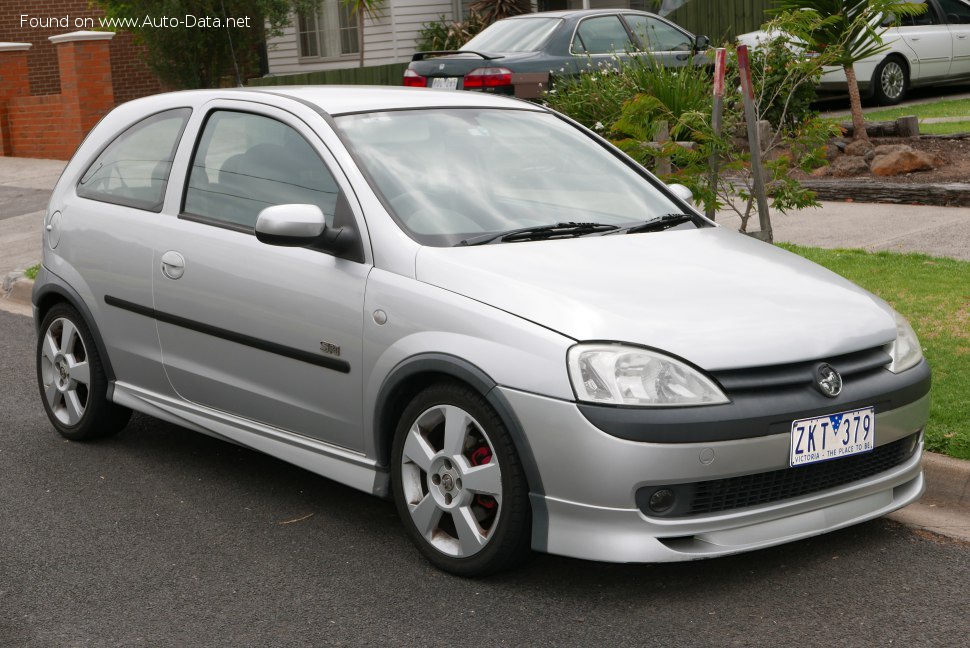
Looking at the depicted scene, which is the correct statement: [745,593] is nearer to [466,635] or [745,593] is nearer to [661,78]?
[466,635]

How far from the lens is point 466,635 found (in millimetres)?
3973

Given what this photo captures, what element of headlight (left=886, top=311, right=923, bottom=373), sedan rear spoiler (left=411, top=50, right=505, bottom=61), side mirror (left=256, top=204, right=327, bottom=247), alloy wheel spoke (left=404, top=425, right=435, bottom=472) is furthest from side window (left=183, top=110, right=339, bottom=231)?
sedan rear spoiler (left=411, top=50, right=505, bottom=61)

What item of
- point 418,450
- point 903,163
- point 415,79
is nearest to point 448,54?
point 415,79

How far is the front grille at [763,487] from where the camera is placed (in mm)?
4020

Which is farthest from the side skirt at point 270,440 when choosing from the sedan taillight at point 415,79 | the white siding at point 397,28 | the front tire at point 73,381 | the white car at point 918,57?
the white siding at point 397,28

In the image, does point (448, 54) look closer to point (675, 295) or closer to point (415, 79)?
point (415, 79)

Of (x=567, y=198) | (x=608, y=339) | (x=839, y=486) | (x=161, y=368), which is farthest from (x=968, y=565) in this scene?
(x=161, y=368)

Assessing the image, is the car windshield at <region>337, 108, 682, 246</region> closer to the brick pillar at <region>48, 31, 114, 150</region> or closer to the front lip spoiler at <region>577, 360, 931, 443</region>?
the front lip spoiler at <region>577, 360, 931, 443</region>

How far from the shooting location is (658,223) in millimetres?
5168

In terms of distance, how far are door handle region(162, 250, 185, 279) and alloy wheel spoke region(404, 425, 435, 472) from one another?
143 centimetres

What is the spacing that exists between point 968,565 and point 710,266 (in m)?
1.36

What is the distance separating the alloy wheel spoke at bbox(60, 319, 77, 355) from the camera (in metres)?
6.10

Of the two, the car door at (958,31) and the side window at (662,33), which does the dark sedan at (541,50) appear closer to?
the side window at (662,33)

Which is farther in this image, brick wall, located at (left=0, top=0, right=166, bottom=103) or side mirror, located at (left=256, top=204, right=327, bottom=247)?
brick wall, located at (left=0, top=0, right=166, bottom=103)
